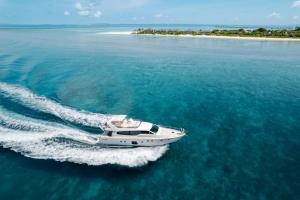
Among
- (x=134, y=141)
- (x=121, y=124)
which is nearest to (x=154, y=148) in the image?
(x=134, y=141)

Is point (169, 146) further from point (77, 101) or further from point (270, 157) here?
point (77, 101)

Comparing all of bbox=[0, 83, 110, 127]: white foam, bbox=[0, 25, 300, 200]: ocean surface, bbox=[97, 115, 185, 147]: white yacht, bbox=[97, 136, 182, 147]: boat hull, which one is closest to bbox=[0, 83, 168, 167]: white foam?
bbox=[0, 25, 300, 200]: ocean surface

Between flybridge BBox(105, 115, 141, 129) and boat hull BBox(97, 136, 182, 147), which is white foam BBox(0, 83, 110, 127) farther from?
boat hull BBox(97, 136, 182, 147)

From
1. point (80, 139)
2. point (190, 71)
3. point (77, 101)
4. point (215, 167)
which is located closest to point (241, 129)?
point (215, 167)

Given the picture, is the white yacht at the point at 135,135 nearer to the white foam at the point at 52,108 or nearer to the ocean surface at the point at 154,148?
the ocean surface at the point at 154,148

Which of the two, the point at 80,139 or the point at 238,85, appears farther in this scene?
the point at 238,85

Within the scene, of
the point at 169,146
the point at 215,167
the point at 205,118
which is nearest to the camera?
the point at 215,167
